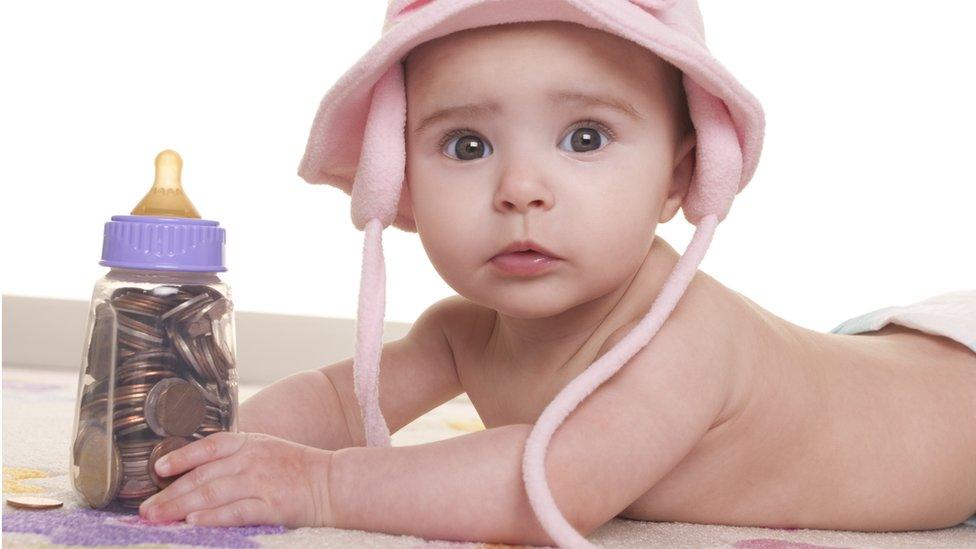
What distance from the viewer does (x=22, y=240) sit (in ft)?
7.35

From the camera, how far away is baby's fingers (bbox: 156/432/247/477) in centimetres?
88

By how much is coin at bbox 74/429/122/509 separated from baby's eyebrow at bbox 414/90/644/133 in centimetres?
39

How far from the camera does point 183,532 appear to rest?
0.81 metres

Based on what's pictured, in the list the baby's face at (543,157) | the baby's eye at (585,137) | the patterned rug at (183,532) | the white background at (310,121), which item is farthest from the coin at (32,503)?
the white background at (310,121)

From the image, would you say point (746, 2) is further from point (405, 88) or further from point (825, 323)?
point (405, 88)

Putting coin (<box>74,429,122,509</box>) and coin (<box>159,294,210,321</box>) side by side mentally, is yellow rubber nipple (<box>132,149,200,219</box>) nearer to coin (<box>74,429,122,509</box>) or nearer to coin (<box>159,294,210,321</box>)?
coin (<box>159,294,210,321</box>)

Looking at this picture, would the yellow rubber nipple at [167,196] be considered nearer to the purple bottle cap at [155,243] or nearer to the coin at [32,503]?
the purple bottle cap at [155,243]

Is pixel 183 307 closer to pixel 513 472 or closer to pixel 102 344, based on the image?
pixel 102 344

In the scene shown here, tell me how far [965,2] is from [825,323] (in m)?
0.67

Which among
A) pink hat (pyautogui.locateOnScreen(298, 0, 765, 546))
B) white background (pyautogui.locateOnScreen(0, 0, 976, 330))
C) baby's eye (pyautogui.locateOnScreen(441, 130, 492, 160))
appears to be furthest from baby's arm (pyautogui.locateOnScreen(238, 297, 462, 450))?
white background (pyautogui.locateOnScreen(0, 0, 976, 330))

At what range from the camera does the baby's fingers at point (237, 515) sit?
2.78 ft

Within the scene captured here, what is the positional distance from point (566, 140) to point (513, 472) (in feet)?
0.93

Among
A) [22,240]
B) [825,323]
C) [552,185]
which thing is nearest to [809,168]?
[825,323]

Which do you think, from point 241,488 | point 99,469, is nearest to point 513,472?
point 241,488
